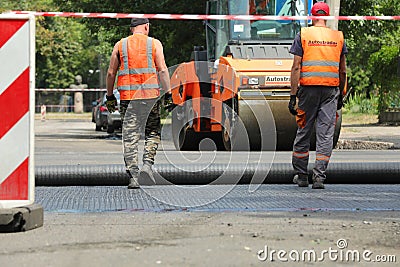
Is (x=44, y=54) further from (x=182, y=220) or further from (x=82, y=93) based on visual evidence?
(x=182, y=220)

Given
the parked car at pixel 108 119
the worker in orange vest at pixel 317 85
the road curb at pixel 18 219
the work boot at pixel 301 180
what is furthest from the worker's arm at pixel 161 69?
the parked car at pixel 108 119

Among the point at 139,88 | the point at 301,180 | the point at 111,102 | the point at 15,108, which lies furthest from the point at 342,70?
the point at 15,108

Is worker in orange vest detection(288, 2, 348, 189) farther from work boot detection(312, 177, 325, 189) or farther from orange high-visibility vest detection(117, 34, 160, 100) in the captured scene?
orange high-visibility vest detection(117, 34, 160, 100)

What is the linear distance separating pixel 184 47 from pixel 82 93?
5059 centimetres

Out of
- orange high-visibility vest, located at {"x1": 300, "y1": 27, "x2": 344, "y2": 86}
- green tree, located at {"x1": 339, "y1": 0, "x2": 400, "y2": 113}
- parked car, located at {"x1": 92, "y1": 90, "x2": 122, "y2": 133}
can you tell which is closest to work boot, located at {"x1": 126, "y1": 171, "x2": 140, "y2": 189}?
orange high-visibility vest, located at {"x1": 300, "y1": 27, "x2": 344, "y2": 86}

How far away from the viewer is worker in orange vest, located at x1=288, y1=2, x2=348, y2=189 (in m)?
9.02

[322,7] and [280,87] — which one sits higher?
[322,7]

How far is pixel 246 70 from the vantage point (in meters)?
15.3

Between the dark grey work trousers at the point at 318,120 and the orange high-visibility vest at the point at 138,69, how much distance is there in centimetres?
139

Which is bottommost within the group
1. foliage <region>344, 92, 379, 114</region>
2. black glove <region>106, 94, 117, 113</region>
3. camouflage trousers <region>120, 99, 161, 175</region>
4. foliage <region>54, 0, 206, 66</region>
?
foliage <region>344, 92, 379, 114</region>

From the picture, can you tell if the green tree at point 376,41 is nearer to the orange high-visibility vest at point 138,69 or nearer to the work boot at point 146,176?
the orange high-visibility vest at point 138,69

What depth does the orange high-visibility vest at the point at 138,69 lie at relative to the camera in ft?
29.6

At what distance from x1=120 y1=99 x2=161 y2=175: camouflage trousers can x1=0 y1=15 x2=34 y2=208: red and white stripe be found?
302 cm

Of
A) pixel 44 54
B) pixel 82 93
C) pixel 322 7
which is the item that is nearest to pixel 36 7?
pixel 44 54
